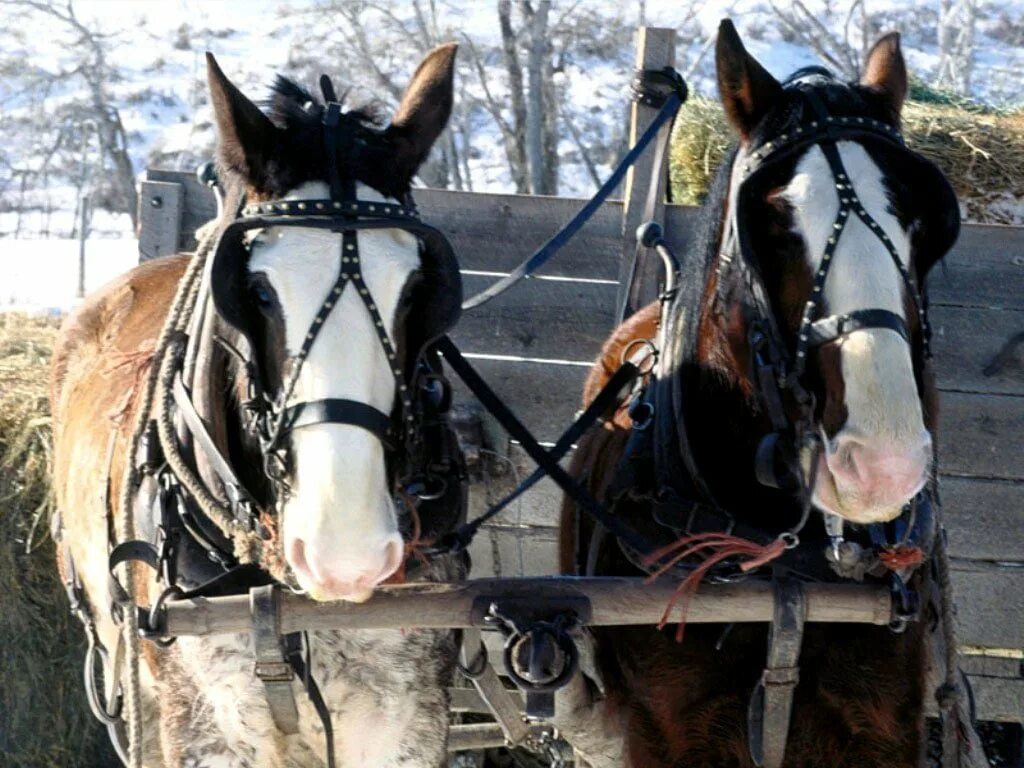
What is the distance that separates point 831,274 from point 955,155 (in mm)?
2576

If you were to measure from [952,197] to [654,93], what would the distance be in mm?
1773

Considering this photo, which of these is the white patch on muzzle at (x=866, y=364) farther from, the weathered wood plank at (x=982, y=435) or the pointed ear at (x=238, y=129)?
the weathered wood plank at (x=982, y=435)

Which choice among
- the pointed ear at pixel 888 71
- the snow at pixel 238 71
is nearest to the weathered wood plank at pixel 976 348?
the pointed ear at pixel 888 71

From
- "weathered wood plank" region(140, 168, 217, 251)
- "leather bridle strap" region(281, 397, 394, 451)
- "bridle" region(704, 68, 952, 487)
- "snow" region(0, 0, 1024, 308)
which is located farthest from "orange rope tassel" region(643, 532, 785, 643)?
"snow" region(0, 0, 1024, 308)

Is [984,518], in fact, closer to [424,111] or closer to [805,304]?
[805,304]

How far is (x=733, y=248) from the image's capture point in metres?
2.74

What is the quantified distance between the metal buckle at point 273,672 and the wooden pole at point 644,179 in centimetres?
181

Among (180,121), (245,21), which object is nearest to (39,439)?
(180,121)

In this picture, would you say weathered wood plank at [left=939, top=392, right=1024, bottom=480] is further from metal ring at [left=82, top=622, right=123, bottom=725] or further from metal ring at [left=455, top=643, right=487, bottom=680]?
metal ring at [left=82, top=622, right=123, bottom=725]

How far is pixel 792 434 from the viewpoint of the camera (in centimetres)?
258

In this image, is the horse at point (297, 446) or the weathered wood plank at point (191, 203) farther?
the weathered wood plank at point (191, 203)

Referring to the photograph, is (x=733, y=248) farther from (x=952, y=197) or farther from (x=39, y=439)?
(x=39, y=439)

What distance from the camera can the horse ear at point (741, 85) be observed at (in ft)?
8.91

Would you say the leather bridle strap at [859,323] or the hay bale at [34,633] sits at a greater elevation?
the leather bridle strap at [859,323]
